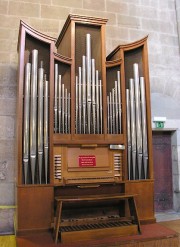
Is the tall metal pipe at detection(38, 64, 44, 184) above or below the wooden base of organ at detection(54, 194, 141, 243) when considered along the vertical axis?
above

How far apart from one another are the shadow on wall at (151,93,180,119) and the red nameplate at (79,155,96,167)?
→ 1852 millimetres

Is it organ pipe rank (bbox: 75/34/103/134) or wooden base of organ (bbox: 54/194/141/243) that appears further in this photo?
organ pipe rank (bbox: 75/34/103/134)

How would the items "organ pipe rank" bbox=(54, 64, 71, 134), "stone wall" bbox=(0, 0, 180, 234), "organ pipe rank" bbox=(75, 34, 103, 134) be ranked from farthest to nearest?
1. "stone wall" bbox=(0, 0, 180, 234)
2. "organ pipe rank" bbox=(75, 34, 103, 134)
3. "organ pipe rank" bbox=(54, 64, 71, 134)

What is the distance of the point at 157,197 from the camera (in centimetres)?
493

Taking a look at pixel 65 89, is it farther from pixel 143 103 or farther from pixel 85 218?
pixel 85 218

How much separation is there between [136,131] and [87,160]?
0.82 m

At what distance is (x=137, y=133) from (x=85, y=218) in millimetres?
1324

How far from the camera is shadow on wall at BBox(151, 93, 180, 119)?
497cm

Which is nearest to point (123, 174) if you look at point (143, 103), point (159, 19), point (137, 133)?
point (137, 133)

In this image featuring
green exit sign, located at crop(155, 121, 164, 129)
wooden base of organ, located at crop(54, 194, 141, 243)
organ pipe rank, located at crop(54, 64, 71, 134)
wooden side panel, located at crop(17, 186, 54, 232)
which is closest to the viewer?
wooden base of organ, located at crop(54, 194, 141, 243)

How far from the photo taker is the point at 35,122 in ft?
11.1

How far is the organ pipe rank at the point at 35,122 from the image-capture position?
3.30 meters

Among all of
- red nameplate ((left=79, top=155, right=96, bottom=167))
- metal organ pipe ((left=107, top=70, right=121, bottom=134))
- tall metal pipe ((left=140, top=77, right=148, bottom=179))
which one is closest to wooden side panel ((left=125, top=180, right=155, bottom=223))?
tall metal pipe ((left=140, top=77, right=148, bottom=179))

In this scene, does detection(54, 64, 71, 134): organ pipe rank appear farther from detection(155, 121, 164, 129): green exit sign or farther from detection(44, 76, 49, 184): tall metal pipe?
detection(155, 121, 164, 129): green exit sign
